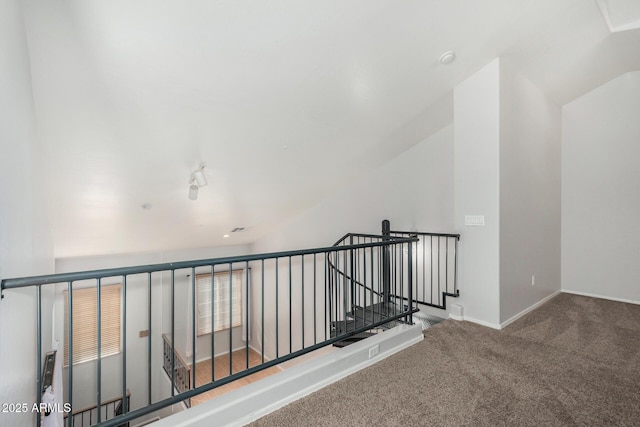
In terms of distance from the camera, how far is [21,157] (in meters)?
1.73

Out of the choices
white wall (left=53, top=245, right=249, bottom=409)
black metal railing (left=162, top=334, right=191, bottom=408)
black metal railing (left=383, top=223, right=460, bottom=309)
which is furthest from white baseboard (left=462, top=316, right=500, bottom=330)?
white wall (left=53, top=245, right=249, bottom=409)

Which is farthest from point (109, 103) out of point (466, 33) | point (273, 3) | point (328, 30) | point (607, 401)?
point (607, 401)

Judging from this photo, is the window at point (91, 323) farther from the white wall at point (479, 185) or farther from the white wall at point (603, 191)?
the white wall at point (603, 191)

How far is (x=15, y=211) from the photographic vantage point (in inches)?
59.5

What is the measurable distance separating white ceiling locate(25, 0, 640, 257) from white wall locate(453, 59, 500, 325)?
268 mm

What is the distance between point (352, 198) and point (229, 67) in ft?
12.6

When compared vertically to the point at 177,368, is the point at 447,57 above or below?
above

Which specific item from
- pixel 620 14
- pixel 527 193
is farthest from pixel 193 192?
pixel 620 14

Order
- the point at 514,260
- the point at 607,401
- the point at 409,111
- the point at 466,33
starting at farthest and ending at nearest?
1. the point at 409,111
2. the point at 514,260
3. the point at 466,33
4. the point at 607,401

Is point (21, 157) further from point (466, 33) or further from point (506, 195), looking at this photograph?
point (506, 195)

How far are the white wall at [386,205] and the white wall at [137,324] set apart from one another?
264 cm

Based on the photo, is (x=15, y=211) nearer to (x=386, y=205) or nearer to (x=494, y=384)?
(x=494, y=384)

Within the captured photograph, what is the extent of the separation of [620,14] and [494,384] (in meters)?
3.69

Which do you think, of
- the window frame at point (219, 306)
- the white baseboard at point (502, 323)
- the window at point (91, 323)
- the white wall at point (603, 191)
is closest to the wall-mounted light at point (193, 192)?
the white baseboard at point (502, 323)
